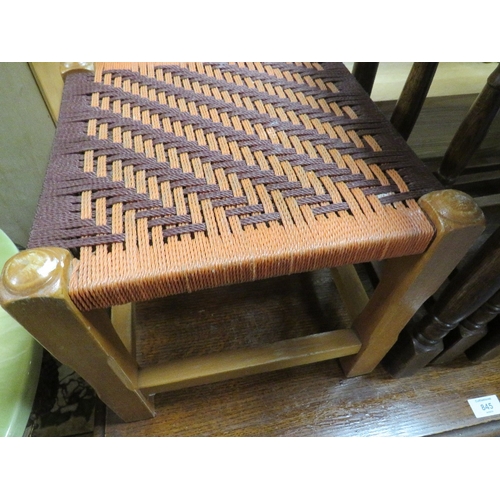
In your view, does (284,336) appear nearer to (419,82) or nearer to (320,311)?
(320,311)

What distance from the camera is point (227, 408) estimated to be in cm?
72

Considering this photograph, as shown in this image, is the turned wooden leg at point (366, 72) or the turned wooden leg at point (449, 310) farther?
the turned wooden leg at point (366, 72)

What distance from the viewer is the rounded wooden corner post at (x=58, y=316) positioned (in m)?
0.36

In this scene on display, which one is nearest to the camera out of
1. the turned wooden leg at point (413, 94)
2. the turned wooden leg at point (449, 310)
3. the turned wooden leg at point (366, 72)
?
the turned wooden leg at point (449, 310)

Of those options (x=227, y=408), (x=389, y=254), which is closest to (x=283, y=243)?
→ (x=389, y=254)

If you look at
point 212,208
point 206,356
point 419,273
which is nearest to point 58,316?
point 212,208

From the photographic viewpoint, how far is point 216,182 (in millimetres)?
481

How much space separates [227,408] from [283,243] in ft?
1.42

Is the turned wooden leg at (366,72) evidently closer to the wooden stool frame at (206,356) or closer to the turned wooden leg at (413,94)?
the turned wooden leg at (413,94)

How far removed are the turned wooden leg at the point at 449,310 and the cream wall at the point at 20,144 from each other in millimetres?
949

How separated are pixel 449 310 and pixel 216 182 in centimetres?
41

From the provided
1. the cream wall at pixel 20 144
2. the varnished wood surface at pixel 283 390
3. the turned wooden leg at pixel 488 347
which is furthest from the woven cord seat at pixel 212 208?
the cream wall at pixel 20 144

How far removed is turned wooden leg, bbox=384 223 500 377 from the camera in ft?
1.73

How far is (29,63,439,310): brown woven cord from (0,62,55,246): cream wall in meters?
0.34
